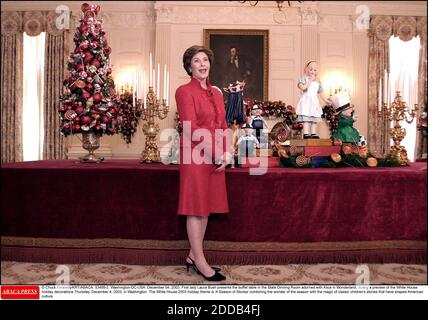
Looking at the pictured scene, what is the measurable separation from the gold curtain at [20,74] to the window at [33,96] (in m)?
0.12

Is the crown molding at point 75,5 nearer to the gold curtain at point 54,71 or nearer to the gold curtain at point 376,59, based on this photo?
the gold curtain at point 54,71

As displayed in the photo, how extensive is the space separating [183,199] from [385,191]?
1.76 meters

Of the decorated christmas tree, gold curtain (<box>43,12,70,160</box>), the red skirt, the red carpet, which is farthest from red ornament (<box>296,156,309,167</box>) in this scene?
gold curtain (<box>43,12,70,160</box>)

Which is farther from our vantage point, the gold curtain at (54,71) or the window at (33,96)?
the window at (33,96)

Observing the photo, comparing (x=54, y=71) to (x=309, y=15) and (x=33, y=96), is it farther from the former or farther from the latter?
(x=309, y=15)

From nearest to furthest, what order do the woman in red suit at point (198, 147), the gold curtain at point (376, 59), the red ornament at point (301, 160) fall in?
the woman in red suit at point (198, 147) < the red ornament at point (301, 160) < the gold curtain at point (376, 59)

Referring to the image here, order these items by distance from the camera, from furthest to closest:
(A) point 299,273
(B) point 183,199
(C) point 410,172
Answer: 1. (C) point 410,172
2. (A) point 299,273
3. (B) point 183,199

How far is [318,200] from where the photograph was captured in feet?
9.18

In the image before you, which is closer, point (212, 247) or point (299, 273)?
point (299, 273)

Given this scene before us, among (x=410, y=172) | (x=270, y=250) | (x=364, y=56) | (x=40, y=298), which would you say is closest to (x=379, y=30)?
(x=364, y=56)

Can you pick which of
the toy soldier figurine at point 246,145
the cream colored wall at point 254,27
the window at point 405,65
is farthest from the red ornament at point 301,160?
the window at point 405,65

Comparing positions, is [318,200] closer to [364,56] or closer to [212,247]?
[212,247]

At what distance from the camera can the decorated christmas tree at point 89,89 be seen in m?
3.32

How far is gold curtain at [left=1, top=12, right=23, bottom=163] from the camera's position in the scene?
8.66 m
